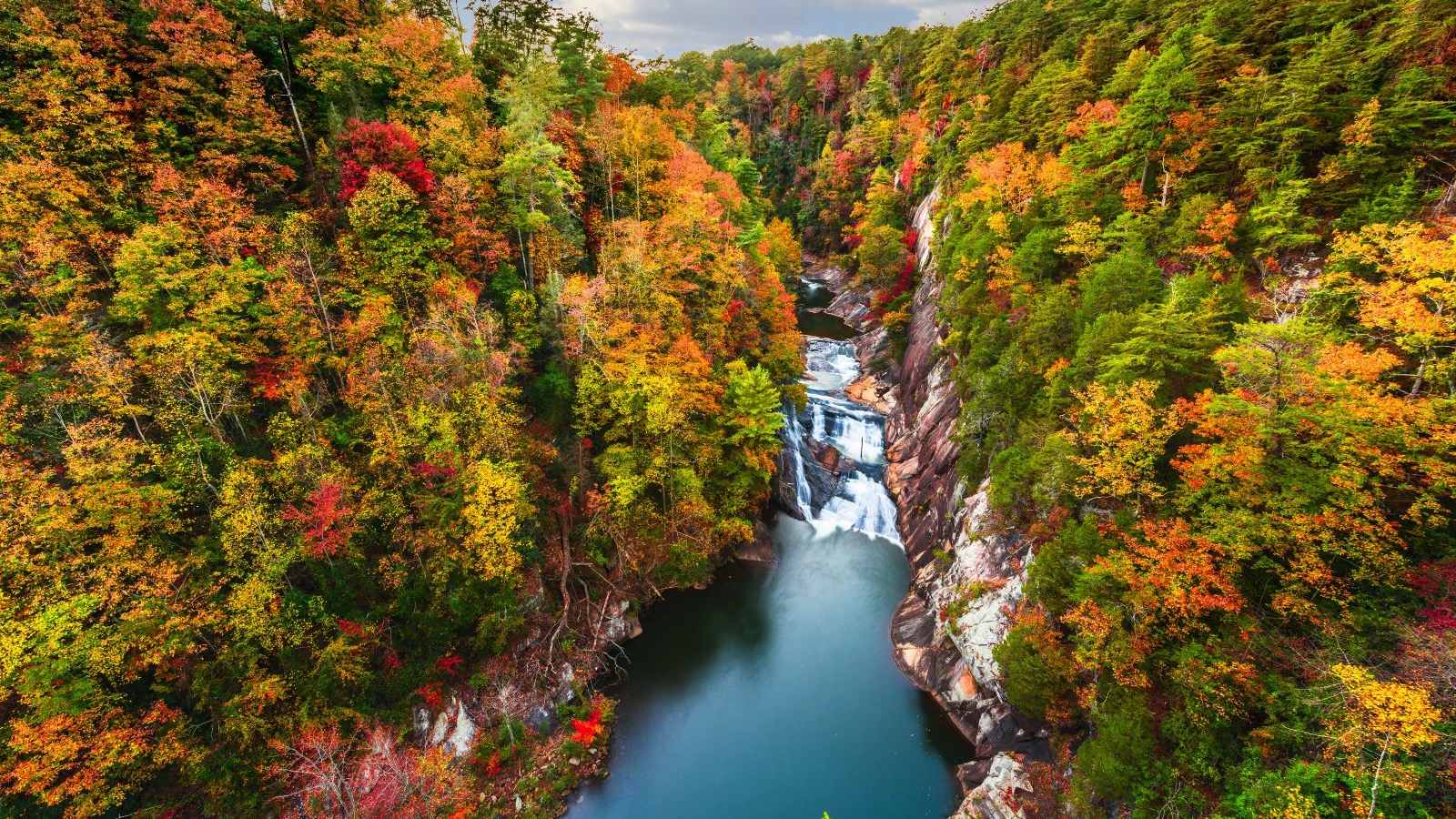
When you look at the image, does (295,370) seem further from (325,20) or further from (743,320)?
(743,320)

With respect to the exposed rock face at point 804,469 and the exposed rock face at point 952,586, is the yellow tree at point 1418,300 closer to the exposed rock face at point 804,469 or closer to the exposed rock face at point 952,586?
the exposed rock face at point 952,586

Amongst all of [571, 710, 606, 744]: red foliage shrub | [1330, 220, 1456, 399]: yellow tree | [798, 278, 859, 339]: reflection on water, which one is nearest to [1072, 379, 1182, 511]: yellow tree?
[1330, 220, 1456, 399]: yellow tree

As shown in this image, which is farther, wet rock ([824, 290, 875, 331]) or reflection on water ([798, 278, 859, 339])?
wet rock ([824, 290, 875, 331])

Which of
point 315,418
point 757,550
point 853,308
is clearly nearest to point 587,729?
point 757,550

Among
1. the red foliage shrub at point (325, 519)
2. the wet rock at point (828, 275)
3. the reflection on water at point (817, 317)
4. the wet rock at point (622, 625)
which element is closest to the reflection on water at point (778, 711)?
the wet rock at point (622, 625)

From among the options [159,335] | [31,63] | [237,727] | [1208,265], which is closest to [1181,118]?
[1208,265]

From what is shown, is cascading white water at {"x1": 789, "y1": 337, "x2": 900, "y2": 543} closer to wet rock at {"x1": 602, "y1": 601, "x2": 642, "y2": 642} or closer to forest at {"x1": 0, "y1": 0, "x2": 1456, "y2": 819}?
forest at {"x1": 0, "y1": 0, "x2": 1456, "y2": 819}
